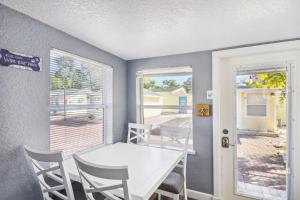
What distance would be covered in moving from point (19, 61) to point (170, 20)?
1.38m

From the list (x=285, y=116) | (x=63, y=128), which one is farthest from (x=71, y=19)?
(x=285, y=116)

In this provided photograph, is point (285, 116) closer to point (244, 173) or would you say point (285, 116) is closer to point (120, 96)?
point (244, 173)

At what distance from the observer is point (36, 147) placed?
1479 millimetres

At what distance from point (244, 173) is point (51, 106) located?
8.34 feet

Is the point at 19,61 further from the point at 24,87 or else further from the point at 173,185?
the point at 173,185

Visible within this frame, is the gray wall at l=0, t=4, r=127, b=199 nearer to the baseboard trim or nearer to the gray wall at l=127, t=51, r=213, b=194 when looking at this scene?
the gray wall at l=127, t=51, r=213, b=194

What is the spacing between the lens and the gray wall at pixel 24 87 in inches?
49.8

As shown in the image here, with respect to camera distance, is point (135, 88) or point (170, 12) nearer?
point (170, 12)

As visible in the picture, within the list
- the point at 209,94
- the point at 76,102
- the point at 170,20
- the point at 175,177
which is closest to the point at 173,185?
the point at 175,177

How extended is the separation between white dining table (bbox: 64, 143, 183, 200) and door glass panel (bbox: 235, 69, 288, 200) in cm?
100

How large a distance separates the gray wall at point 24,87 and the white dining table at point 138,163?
470mm

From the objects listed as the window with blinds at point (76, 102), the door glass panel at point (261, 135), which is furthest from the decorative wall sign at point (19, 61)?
the door glass panel at point (261, 135)

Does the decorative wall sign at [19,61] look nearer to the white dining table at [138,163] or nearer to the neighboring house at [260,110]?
the white dining table at [138,163]

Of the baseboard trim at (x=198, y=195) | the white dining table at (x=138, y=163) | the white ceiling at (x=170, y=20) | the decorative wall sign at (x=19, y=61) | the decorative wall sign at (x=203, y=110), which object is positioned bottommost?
the baseboard trim at (x=198, y=195)
